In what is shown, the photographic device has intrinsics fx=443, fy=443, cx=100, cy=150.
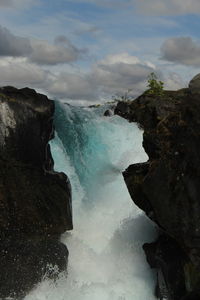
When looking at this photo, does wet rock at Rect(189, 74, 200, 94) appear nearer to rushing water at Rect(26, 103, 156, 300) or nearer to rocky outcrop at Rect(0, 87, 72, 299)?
rocky outcrop at Rect(0, 87, 72, 299)

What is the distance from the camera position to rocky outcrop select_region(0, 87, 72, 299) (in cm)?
1455

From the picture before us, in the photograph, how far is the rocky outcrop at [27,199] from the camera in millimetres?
14547

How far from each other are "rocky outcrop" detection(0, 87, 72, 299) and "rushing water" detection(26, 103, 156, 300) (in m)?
0.73

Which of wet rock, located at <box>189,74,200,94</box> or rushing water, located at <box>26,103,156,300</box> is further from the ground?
wet rock, located at <box>189,74,200,94</box>

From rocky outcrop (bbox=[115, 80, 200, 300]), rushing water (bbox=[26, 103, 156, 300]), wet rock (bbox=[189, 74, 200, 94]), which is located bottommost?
rushing water (bbox=[26, 103, 156, 300])

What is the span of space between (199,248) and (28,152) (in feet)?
22.5

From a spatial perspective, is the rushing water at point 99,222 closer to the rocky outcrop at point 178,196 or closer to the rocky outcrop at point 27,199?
the rocky outcrop at point 27,199

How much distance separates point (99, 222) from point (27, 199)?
516 cm

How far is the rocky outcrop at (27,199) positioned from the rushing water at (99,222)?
28.8 inches

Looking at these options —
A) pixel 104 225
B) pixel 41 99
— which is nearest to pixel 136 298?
pixel 104 225

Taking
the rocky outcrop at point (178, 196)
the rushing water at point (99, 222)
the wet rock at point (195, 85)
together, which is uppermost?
the wet rock at point (195, 85)

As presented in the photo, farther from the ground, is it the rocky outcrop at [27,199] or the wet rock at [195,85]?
the wet rock at [195,85]

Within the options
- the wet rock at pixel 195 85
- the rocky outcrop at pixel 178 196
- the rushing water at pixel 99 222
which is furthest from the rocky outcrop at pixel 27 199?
the wet rock at pixel 195 85

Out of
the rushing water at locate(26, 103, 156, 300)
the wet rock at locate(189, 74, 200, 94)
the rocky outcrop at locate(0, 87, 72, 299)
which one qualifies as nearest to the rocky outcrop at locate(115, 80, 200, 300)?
the wet rock at locate(189, 74, 200, 94)
